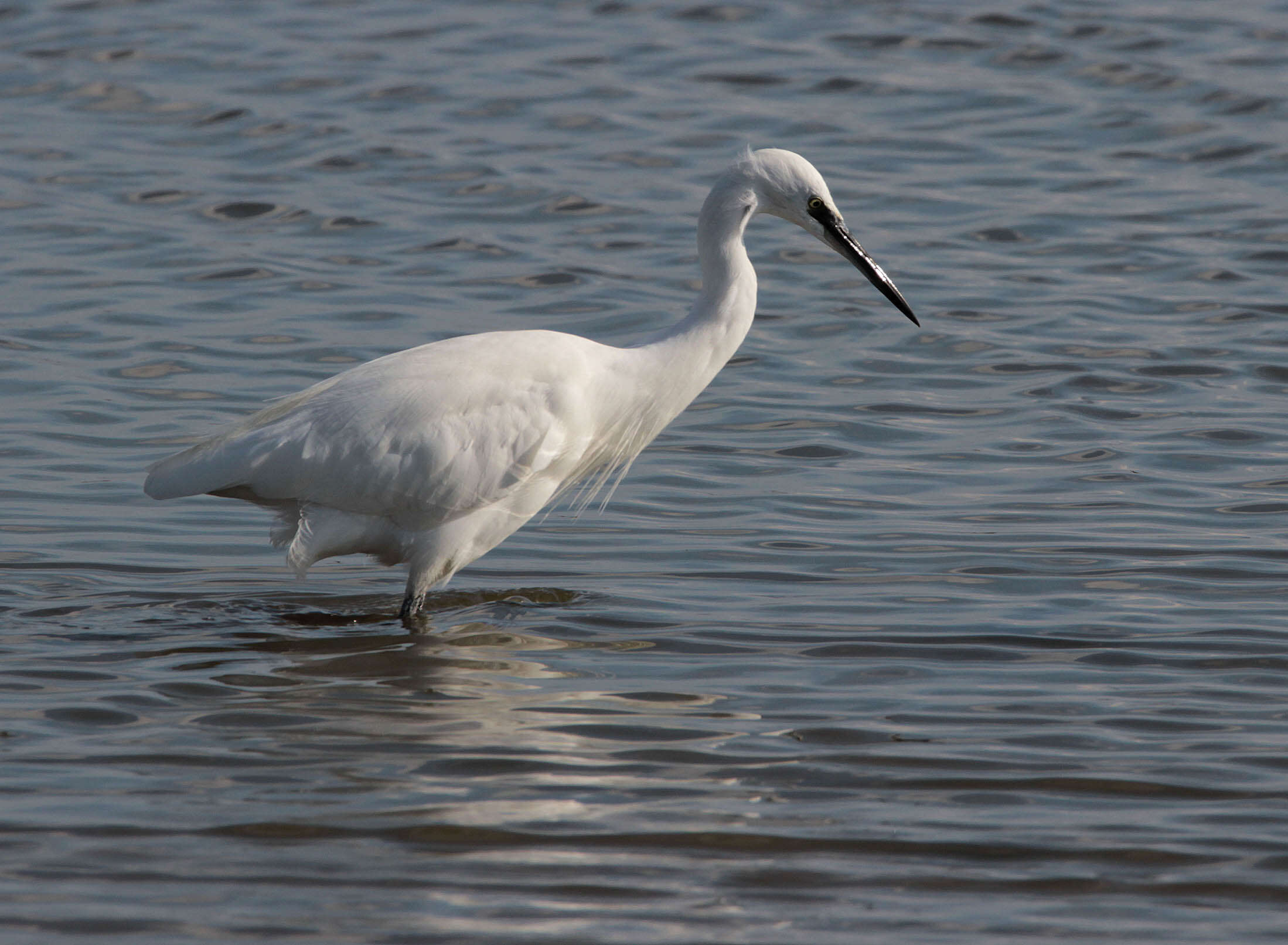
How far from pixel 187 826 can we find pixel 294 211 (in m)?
7.69

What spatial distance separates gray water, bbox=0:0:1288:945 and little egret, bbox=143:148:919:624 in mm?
396

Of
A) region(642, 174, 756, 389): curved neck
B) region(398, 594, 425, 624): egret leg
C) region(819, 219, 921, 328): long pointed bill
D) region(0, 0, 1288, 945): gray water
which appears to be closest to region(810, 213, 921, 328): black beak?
region(819, 219, 921, 328): long pointed bill

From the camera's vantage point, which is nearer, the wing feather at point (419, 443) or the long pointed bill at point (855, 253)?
the wing feather at point (419, 443)

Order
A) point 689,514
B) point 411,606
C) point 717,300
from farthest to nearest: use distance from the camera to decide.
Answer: point 689,514
point 717,300
point 411,606

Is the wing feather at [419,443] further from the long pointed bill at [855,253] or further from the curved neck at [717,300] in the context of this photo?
the long pointed bill at [855,253]

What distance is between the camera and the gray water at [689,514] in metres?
4.65

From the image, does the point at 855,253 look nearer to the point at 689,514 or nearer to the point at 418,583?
the point at 689,514

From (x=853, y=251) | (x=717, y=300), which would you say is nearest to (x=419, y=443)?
(x=717, y=300)

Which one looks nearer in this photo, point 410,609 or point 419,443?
point 419,443

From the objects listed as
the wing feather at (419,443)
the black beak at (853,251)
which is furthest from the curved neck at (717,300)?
the wing feather at (419,443)

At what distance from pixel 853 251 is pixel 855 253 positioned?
12 mm

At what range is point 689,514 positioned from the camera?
7.70 metres

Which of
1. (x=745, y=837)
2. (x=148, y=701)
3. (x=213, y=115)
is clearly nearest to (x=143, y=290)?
(x=213, y=115)

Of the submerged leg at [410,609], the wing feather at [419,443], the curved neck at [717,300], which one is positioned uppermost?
the curved neck at [717,300]
